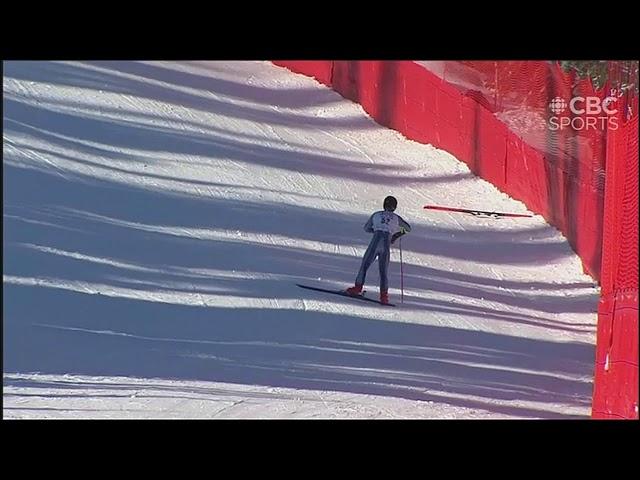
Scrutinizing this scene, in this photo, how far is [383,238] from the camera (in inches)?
231

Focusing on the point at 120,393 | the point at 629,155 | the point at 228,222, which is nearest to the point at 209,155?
the point at 228,222

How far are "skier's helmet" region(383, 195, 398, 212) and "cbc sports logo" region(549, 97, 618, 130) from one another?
833mm

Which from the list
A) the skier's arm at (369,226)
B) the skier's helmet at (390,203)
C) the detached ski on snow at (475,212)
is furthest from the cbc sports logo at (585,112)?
the skier's arm at (369,226)

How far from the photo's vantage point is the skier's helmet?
5.90m

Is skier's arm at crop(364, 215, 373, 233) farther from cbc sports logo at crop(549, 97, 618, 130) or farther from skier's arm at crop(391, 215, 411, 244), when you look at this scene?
cbc sports logo at crop(549, 97, 618, 130)

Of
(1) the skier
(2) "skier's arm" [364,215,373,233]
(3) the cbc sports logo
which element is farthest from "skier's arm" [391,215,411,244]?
(3) the cbc sports logo

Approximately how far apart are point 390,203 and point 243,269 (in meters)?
0.78

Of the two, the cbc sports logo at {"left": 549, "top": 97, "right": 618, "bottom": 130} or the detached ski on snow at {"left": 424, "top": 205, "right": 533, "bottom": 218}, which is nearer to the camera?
the cbc sports logo at {"left": 549, "top": 97, "right": 618, "bottom": 130}

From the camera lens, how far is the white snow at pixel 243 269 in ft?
18.6

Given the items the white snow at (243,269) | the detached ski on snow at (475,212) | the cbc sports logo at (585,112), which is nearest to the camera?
the white snow at (243,269)

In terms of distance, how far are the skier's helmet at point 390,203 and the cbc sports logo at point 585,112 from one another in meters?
0.83

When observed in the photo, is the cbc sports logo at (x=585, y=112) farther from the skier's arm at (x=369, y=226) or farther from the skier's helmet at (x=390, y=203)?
the skier's arm at (x=369, y=226)

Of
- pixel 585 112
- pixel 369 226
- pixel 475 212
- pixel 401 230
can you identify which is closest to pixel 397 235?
pixel 401 230

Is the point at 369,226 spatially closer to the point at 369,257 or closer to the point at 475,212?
the point at 369,257
